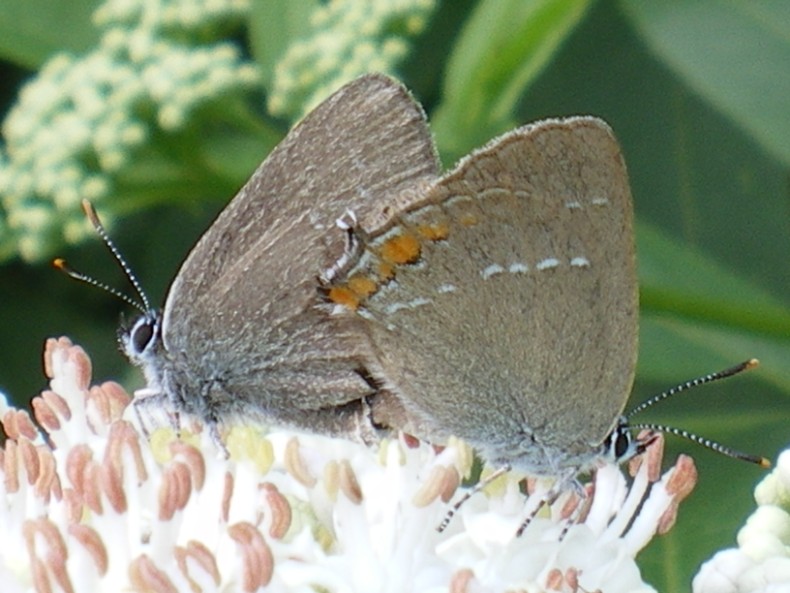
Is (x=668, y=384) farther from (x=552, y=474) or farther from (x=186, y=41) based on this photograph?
(x=186, y=41)

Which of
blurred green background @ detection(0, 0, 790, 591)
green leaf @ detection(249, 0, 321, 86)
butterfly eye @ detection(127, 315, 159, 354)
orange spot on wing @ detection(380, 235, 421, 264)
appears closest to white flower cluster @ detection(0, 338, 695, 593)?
butterfly eye @ detection(127, 315, 159, 354)

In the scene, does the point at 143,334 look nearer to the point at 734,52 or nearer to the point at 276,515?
the point at 276,515

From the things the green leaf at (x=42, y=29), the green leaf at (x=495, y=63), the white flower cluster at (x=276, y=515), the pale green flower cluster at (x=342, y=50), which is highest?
the green leaf at (x=42, y=29)

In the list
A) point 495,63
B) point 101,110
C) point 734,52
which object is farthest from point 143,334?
point 734,52

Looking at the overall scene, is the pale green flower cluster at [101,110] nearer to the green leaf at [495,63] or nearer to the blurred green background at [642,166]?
the blurred green background at [642,166]

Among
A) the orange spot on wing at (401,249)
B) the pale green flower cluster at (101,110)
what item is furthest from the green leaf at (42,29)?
the orange spot on wing at (401,249)

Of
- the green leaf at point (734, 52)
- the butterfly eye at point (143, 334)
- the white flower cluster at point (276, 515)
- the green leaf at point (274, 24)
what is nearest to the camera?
the white flower cluster at point (276, 515)

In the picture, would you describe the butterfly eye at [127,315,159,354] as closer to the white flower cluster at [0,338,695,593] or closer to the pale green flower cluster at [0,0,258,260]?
the white flower cluster at [0,338,695,593]
